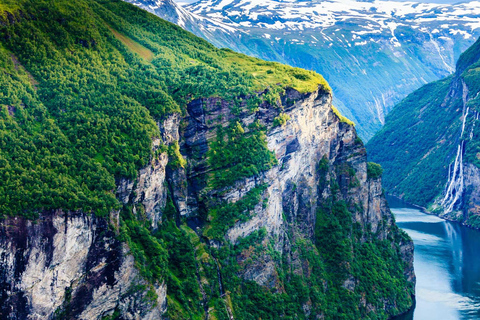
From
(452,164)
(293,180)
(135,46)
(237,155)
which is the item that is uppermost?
(135,46)

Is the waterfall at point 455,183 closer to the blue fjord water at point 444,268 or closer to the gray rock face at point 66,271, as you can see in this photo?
the blue fjord water at point 444,268

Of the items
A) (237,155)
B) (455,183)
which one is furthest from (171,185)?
(455,183)

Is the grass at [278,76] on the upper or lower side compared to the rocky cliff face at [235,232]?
upper

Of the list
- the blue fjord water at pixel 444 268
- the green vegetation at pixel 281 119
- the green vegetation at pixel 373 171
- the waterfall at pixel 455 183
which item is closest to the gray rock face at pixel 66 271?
the green vegetation at pixel 281 119

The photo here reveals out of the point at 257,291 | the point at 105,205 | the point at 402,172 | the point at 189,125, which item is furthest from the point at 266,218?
the point at 402,172

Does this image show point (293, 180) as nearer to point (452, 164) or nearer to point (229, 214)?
point (229, 214)

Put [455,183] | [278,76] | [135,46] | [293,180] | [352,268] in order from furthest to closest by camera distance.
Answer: [455,183] → [352,268] → [278,76] → [135,46] → [293,180]

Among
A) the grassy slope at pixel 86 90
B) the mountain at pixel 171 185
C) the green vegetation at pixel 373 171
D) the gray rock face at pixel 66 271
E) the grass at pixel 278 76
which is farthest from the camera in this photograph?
the green vegetation at pixel 373 171
